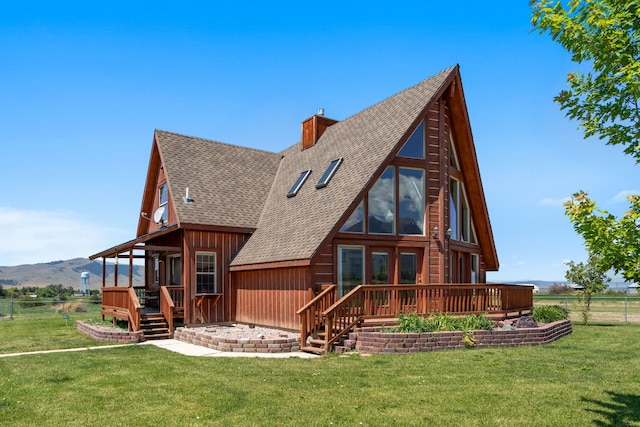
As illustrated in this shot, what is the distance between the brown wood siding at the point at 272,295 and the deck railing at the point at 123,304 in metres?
3.54

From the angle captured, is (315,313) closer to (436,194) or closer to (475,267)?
(436,194)

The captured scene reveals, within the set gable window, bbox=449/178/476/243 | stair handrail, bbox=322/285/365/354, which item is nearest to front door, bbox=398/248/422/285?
gable window, bbox=449/178/476/243

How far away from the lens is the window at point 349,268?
15.3 metres

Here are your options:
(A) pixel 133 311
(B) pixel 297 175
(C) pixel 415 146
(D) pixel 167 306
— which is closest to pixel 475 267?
(C) pixel 415 146

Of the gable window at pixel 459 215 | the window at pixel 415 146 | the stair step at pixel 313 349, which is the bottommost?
the stair step at pixel 313 349

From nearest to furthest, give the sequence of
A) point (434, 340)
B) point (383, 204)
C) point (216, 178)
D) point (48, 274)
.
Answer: point (434, 340) → point (383, 204) → point (216, 178) → point (48, 274)

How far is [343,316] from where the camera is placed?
13.3 meters

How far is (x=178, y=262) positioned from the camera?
20891 mm

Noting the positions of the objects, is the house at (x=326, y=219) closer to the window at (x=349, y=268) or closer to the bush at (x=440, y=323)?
the window at (x=349, y=268)

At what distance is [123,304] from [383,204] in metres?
9.87

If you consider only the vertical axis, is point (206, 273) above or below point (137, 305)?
above

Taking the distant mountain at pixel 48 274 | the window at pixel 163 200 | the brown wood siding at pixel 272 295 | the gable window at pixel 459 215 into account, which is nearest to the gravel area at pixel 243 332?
the brown wood siding at pixel 272 295

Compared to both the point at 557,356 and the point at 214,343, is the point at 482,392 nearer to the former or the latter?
the point at 557,356

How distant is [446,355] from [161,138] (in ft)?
50.0
